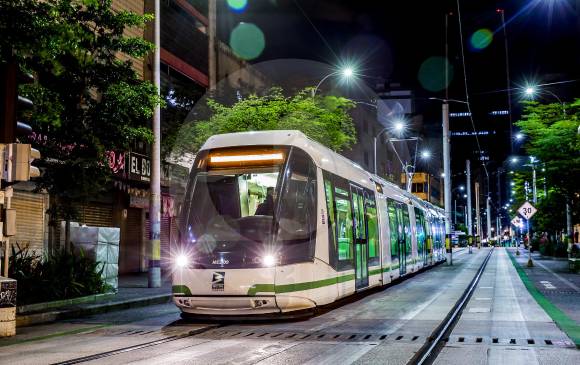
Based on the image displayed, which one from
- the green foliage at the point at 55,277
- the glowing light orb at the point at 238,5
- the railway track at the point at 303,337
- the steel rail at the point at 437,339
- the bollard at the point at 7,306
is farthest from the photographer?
the glowing light orb at the point at 238,5

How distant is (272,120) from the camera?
90.0 feet

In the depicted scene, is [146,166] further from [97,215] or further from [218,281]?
[218,281]

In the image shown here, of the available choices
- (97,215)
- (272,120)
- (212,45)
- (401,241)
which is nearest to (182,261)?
(401,241)

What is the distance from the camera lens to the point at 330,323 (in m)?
12.0

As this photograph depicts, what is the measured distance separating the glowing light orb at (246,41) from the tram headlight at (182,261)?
29772 mm

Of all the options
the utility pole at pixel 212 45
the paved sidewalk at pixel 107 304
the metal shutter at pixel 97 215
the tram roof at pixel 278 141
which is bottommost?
the paved sidewalk at pixel 107 304

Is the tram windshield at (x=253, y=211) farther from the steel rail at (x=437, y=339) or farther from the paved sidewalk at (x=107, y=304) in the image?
the paved sidewalk at (x=107, y=304)

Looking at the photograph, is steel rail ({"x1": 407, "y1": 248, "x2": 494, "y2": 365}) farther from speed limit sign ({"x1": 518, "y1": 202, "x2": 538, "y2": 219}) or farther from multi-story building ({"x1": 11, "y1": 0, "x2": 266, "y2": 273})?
speed limit sign ({"x1": 518, "y1": 202, "x2": 538, "y2": 219})

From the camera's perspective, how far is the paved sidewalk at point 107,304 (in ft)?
43.3

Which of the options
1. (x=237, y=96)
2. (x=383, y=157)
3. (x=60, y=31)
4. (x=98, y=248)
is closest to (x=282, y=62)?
(x=237, y=96)

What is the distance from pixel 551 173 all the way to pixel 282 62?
114 ft

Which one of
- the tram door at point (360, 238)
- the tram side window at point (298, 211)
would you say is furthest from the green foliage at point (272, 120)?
the tram side window at point (298, 211)

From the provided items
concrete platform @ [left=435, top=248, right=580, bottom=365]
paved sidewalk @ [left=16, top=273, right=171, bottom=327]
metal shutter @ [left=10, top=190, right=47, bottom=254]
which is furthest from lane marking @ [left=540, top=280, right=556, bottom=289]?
metal shutter @ [left=10, top=190, right=47, bottom=254]

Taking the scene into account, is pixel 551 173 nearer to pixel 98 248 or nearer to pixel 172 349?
pixel 98 248
